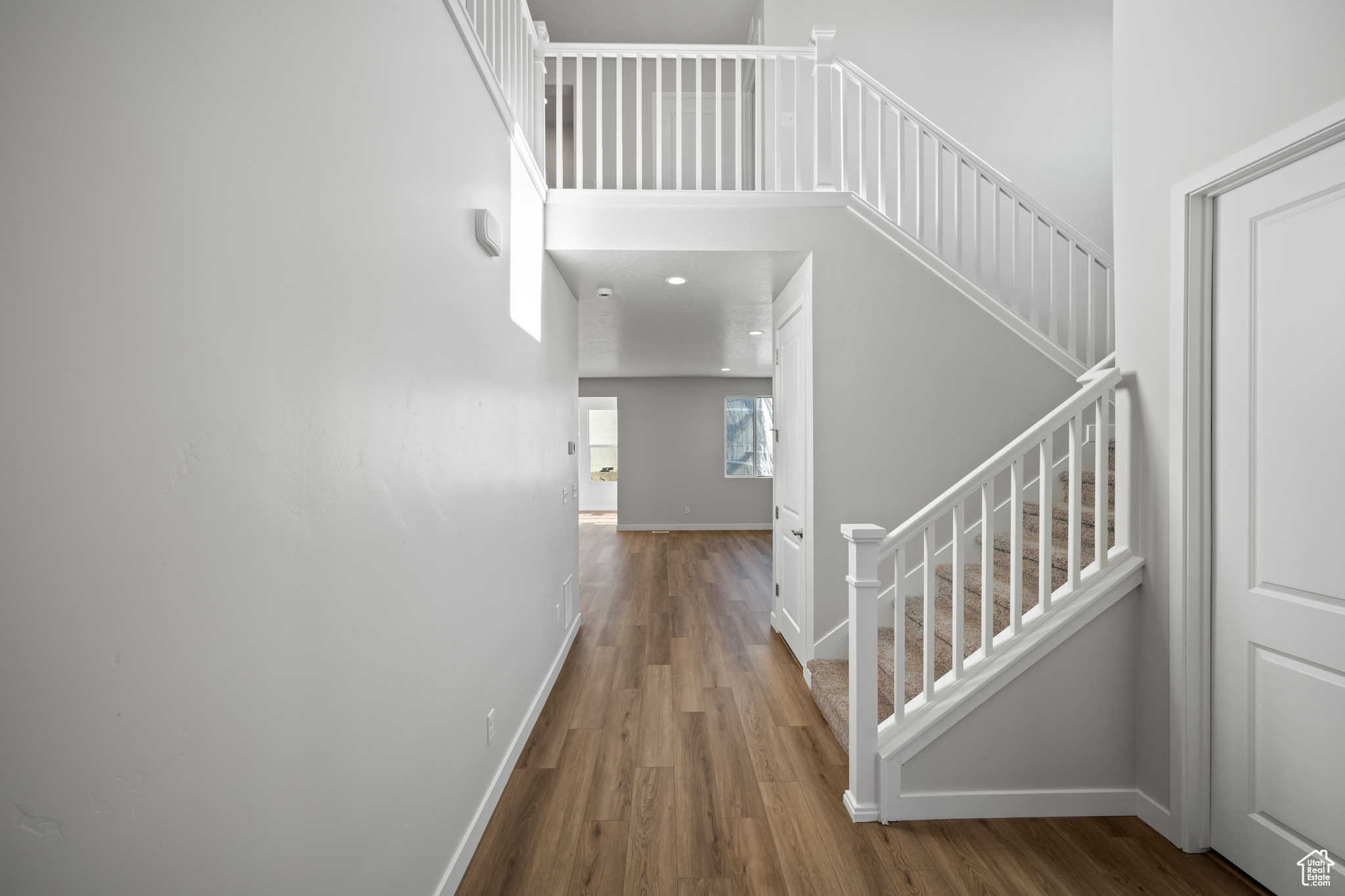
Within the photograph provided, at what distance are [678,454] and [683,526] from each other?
3.76 feet

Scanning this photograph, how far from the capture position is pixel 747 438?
9523 millimetres

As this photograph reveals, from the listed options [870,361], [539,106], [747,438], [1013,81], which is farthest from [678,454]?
A: [539,106]

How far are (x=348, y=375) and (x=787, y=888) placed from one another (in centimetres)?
186

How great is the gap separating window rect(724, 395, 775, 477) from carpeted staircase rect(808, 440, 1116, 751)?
19.8 feet

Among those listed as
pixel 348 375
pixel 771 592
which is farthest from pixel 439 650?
pixel 771 592

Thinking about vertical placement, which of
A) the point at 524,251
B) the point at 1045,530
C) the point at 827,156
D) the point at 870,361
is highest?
the point at 827,156

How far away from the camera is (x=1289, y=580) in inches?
67.0

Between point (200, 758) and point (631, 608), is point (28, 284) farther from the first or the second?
point (631, 608)

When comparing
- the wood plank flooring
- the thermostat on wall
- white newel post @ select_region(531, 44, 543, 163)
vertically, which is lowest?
the wood plank flooring

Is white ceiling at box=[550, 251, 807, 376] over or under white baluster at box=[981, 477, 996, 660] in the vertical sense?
over

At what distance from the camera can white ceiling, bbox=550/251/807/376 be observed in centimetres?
338

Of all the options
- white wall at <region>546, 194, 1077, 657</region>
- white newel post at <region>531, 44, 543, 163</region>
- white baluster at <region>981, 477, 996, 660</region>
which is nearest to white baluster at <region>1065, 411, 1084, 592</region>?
white baluster at <region>981, 477, 996, 660</region>

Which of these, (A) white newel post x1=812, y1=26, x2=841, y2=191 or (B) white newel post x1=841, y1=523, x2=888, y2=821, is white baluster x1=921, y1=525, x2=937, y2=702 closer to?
(B) white newel post x1=841, y1=523, x2=888, y2=821

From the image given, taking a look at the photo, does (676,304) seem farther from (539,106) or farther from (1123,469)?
(1123,469)
